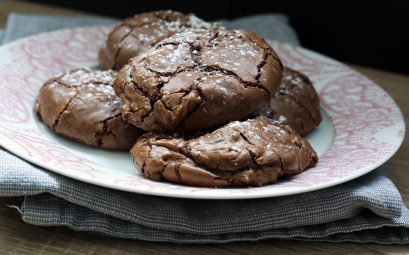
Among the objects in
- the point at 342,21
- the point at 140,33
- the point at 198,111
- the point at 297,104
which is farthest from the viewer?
the point at 342,21

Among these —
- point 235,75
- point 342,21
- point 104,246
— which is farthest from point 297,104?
point 342,21

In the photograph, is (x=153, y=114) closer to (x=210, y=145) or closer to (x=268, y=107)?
(x=210, y=145)

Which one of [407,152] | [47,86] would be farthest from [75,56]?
[407,152]

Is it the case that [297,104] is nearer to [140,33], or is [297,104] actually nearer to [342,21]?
[140,33]

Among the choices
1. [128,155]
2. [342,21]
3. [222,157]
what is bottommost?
[342,21]

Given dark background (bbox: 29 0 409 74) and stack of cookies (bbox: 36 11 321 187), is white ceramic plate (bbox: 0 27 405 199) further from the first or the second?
dark background (bbox: 29 0 409 74)

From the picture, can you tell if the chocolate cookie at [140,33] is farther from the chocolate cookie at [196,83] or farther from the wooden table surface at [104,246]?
the wooden table surface at [104,246]
